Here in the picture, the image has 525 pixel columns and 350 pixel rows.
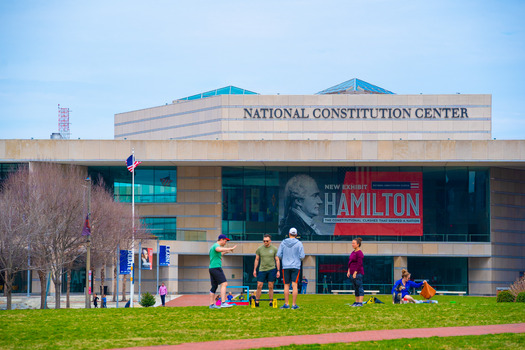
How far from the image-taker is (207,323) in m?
16.6

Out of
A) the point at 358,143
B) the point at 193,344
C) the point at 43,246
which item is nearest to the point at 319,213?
the point at 358,143

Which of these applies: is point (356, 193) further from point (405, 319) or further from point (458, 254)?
point (405, 319)

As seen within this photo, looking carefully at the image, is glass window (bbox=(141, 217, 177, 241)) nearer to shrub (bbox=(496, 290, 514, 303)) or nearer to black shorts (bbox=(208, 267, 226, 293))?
shrub (bbox=(496, 290, 514, 303))

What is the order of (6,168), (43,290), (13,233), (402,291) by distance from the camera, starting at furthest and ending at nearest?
(6,168), (43,290), (13,233), (402,291)

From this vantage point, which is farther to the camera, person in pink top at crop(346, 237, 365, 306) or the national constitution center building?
the national constitution center building

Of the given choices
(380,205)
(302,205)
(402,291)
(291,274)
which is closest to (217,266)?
(291,274)

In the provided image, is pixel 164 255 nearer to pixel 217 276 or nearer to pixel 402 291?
pixel 402 291

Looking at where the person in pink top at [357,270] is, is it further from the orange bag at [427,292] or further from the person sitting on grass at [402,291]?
the orange bag at [427,292]

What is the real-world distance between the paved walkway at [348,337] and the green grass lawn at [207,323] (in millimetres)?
481

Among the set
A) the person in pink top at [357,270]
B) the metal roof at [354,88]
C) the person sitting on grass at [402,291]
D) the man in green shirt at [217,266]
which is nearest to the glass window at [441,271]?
the metal roof at [354,88]

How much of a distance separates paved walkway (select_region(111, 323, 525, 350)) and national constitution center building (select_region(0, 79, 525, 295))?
4027cm

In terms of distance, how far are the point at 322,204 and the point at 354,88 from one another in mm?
13386

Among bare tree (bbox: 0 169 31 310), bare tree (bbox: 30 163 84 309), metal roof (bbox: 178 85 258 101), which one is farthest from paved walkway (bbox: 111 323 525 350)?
metal roof (bbox: 178 85 258 101)

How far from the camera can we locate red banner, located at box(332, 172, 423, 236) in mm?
58031
